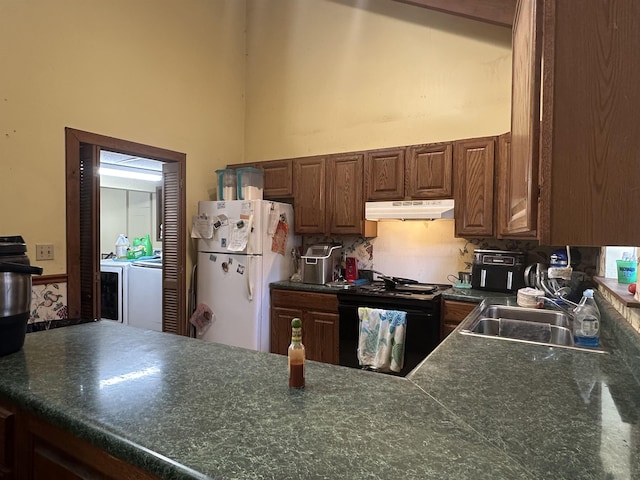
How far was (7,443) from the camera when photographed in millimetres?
1107

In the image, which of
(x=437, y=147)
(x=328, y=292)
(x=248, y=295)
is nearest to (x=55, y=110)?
(x=248, y=295)

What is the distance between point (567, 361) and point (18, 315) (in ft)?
6.11

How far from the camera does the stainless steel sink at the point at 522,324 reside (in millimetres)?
1971

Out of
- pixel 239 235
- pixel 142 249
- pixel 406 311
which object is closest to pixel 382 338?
pixel 406 311

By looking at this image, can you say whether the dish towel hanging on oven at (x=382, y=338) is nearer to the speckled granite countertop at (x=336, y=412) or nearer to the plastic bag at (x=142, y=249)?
the speckled granite countertop at (x=336, y=412)

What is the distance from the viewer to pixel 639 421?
90 centimetres

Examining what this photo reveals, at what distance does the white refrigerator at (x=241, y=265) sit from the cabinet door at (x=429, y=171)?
1202 mm

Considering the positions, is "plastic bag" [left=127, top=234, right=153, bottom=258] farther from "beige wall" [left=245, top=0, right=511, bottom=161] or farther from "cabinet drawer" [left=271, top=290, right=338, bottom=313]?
"cabinet drawer" [left=271, top=290, right=338, bottom=313]

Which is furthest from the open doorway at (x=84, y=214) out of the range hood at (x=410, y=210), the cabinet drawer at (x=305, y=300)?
the range hood at (x=410, y=210)

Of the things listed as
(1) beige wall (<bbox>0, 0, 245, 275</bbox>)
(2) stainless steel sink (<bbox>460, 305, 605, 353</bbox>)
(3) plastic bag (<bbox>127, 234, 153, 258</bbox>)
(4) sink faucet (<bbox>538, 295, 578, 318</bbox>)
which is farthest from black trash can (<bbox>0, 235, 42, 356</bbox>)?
(3) plastic bag (<bbox>127, 234, 153, 258</bbox>)

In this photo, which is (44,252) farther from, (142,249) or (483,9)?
(483,9)

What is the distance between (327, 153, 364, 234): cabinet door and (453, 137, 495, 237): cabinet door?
2.62 ft

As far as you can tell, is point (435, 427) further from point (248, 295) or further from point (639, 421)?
point (248, 295)

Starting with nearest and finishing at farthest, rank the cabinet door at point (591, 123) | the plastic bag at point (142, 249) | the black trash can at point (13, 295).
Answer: the cabinet door at point (591, 123) → the black trash can at point (13, 295) → the plastic bag at point (142, 249)
